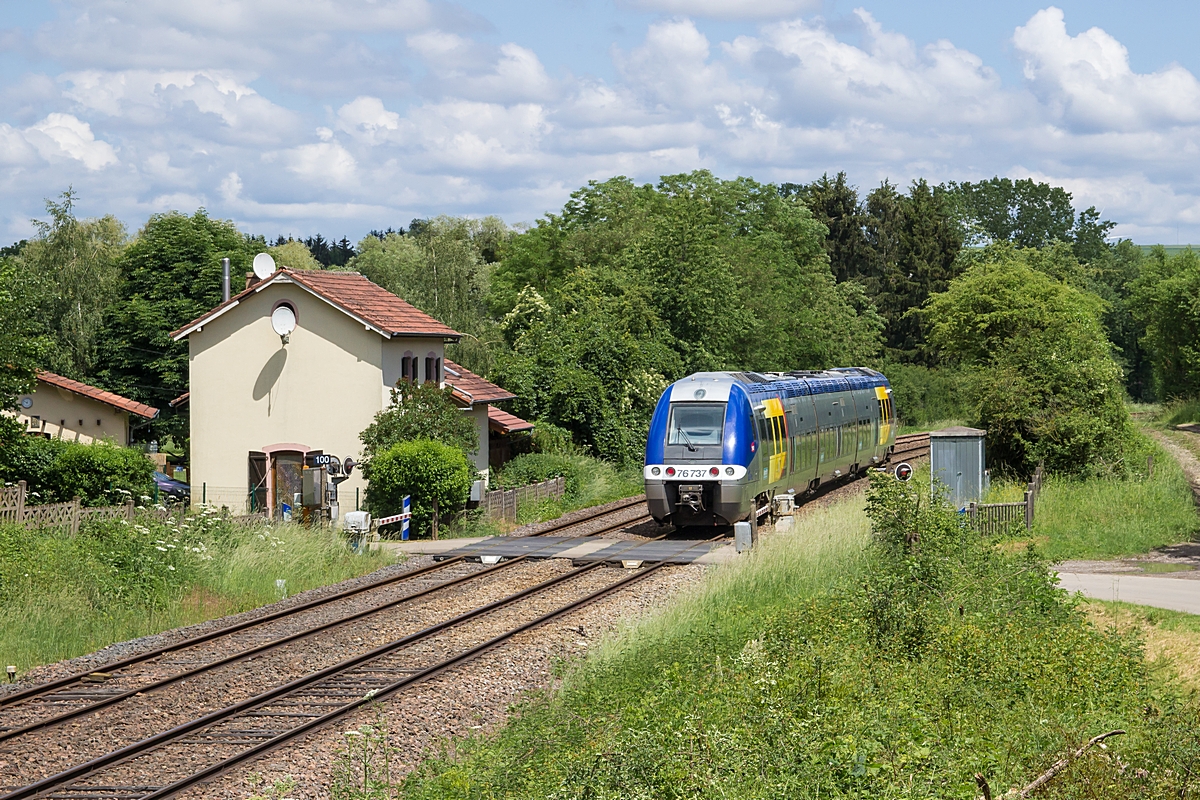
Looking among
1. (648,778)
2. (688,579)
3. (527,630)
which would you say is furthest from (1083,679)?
(688,579)

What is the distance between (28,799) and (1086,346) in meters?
26.5

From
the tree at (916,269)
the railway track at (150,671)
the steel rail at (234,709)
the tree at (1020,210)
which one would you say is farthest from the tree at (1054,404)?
the tree at (1020,210)

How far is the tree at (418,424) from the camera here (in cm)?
2928

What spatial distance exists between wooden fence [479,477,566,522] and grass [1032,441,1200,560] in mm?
12065

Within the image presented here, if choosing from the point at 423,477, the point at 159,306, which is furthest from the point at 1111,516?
the point at 159,306

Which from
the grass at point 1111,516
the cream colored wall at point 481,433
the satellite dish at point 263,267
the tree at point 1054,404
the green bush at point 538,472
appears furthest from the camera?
the green bush at point 538,472

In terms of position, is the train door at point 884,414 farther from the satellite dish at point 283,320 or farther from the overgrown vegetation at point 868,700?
the overgrown vegetation at point 868,700

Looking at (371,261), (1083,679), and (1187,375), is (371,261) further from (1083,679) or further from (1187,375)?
(1083,679)

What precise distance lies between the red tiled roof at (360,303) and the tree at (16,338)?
4.29 m

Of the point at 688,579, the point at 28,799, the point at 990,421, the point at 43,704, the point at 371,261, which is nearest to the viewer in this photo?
the point at 28,799

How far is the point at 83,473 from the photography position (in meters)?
31.5

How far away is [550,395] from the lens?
123 feet

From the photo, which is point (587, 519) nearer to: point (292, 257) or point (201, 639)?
point (201, 639)

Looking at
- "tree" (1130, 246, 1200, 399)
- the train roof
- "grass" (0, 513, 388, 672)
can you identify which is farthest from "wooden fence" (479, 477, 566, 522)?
"tree" (1130, 246, 1200, 399)
